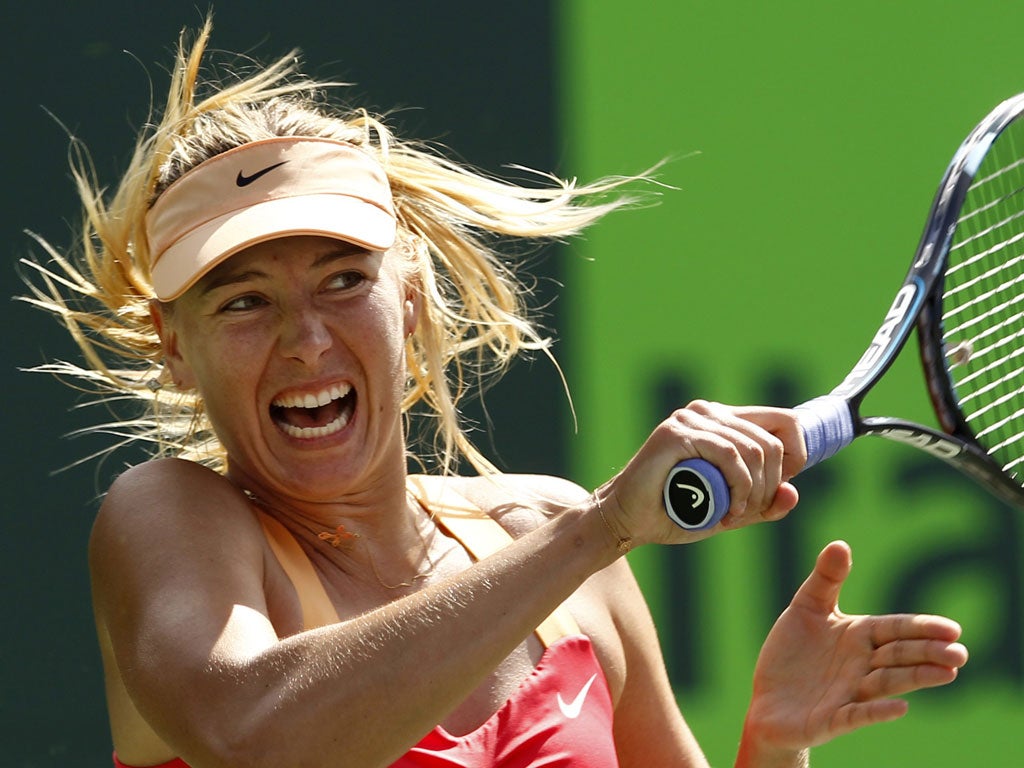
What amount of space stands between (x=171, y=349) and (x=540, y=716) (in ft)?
1.98

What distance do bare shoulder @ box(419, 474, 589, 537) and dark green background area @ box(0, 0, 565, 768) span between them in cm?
82

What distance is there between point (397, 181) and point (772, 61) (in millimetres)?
1251

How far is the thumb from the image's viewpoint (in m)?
1.83

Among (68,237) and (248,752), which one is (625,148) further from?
(248,752)

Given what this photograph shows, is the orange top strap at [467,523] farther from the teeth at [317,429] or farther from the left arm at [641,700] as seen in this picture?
the teeth at [317,429]

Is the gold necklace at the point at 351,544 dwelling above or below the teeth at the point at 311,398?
below

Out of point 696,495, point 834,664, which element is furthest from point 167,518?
point 834,664

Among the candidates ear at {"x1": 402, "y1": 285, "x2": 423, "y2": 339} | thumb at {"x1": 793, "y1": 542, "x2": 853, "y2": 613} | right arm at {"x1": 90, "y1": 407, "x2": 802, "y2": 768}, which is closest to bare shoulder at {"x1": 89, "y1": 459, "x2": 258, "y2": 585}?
right arm at {"x1": 90, "y1": 407, "x2": 802, "y2": 768}

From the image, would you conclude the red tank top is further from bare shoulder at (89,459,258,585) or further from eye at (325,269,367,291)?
eye at (325,269,367,291)

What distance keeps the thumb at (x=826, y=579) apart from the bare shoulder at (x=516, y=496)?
30cm

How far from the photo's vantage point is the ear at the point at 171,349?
1.84 m

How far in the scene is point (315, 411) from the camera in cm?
187

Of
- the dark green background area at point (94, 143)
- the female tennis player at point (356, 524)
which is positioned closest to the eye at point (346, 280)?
the female tennis player at point (356, 524)

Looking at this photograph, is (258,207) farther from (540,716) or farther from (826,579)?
(826,579)
